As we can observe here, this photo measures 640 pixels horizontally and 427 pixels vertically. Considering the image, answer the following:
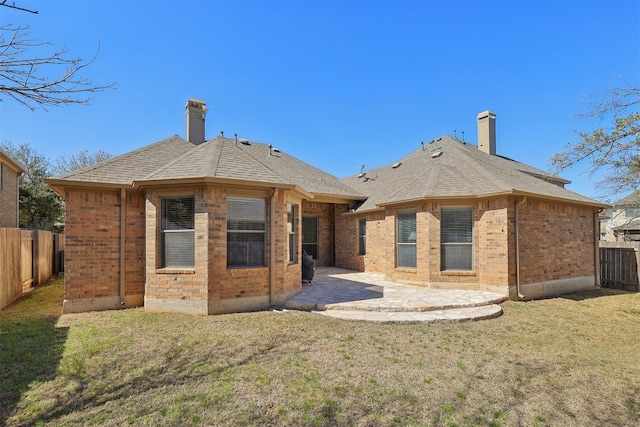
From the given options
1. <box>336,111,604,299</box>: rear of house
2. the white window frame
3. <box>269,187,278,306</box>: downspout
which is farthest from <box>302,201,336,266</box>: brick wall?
<box>269,187,278,306</box>: downspout

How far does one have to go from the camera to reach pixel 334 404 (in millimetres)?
3330

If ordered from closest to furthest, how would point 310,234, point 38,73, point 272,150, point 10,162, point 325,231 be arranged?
point 38,73 → point 10,162 → point 310,234 → point 325,231 → point 272,150

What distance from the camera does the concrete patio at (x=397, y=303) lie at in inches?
263

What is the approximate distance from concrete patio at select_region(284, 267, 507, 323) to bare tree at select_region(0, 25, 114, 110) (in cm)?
577

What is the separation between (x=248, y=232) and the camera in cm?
734

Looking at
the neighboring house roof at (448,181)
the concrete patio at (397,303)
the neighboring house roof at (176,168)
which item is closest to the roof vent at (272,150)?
the neighboring house roof at (448,181)

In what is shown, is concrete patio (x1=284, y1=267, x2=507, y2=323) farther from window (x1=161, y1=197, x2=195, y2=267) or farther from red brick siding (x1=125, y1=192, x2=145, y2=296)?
red brick siding (x1=125, y1=192, x2=145, y2=296)

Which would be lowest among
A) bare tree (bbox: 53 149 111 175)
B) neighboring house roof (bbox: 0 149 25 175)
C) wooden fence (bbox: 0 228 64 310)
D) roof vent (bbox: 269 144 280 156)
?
wooden fence (bbox: 0 228 64 310)

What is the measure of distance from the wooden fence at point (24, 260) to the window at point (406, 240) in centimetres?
1131

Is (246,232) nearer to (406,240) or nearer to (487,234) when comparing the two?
(406,240)

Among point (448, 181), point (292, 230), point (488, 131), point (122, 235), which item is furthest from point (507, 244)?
point (122, 235)

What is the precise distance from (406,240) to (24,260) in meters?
12.7

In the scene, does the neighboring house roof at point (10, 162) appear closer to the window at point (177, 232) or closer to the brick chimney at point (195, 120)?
the brick chimney at point (195, 120)

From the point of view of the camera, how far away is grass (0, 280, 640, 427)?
3176 millimetres
